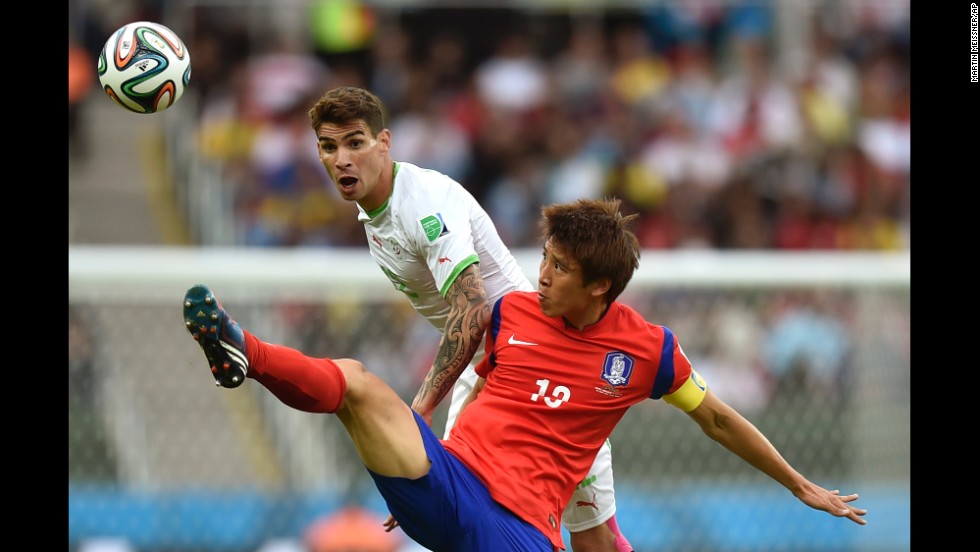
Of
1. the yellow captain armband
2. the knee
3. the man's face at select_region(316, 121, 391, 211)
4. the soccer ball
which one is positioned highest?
the soccer ball

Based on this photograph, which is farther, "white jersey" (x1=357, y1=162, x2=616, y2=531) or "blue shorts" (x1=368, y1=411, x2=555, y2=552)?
"white jersey" (x1=357, y1=162, x2=616, y2=531)

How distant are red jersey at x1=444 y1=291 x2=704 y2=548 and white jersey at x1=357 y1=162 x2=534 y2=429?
40 centimetres

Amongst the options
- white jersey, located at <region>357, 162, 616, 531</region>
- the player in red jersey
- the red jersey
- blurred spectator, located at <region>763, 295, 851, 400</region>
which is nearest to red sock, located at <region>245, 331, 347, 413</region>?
the player in red jersey

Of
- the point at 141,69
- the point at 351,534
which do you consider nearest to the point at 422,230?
the point at 141,69

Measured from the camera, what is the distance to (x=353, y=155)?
5.59m

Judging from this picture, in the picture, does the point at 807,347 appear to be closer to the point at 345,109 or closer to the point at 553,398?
the point at 553,398

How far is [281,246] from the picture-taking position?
12133 millimetres

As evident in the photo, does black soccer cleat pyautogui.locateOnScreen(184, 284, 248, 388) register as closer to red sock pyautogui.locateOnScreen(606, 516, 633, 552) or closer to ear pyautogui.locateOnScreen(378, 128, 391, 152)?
ear pyautogui.locateOnScreen(378, 128, 391, 152)

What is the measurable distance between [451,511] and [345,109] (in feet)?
5.46

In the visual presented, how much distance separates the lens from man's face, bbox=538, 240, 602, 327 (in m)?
5.34

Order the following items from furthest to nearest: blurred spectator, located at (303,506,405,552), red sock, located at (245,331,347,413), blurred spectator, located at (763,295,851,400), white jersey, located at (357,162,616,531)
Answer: blurred spectator, located at (763,295,851,400) → blurred spectator, located at (303,506,405,552) → white jersey, located at (357,162,616,531) → red sock, located at (245,331,347,413)

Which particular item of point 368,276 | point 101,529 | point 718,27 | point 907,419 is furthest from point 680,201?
point 101,529

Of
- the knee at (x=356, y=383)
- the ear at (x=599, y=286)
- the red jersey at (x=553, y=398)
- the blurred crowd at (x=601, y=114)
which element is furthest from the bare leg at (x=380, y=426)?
the blurred crowd at (x=601, y=114)

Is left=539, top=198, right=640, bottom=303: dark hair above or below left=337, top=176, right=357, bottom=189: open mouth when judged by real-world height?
below
